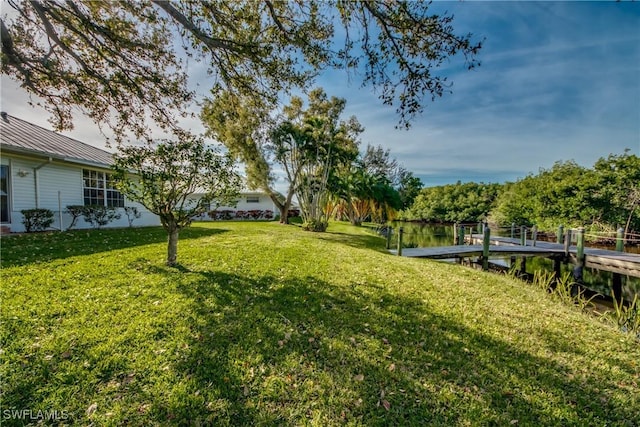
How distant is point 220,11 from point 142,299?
611cm

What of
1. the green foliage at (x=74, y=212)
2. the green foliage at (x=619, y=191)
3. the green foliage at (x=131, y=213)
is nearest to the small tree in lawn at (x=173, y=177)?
the green foliage at (x=74, y=212)

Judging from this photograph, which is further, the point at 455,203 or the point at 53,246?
the point at 455,203

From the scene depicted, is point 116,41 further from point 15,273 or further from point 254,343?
point 254,343

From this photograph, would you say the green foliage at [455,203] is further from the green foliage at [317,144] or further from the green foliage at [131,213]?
the green foliage at [131,213]

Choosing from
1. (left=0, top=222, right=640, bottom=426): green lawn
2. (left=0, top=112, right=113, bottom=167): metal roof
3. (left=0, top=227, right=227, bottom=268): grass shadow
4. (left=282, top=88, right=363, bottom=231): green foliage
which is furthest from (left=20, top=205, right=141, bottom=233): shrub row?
(left=282, top=88, right=363, bottom=231): green foliage

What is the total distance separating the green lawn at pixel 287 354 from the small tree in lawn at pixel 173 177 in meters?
1.27

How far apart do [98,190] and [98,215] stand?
155 cm

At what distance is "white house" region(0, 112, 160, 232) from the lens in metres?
9.12

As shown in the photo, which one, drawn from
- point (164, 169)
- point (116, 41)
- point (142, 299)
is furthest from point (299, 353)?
point (116, 41)

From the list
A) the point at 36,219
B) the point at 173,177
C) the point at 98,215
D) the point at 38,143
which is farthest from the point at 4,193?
the point at 173,177

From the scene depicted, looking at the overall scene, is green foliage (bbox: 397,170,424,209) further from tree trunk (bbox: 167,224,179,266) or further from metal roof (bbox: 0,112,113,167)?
tree trunk (bbox: 167,224,179,266)

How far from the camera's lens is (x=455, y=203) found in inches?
1930

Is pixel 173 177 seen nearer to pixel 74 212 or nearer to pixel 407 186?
pixel 74 212

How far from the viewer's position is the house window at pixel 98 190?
12062 millimetres
